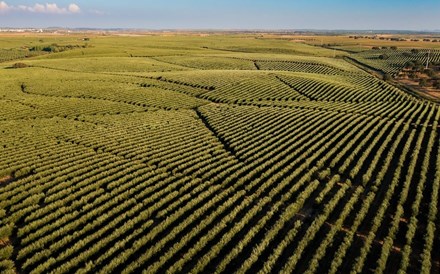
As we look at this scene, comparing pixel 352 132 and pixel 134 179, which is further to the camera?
pixel 352 132

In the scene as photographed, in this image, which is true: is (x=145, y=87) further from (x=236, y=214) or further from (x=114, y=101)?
(x=236, y=214)

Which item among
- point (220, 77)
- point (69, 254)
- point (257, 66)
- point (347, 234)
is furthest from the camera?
point (257, 66)

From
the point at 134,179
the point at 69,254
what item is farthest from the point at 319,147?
the point at 69,254

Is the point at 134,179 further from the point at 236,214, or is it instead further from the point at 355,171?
the point at 355,171

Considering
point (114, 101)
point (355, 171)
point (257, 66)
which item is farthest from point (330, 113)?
point (257, 66)

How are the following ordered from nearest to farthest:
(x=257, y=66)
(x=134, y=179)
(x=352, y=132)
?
(x=134, y=179)
(x=352, y=132)
(x=257, y=66)

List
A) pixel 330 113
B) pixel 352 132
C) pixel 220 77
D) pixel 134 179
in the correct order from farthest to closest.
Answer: pixel 220 77
pixel 330 113
pixel 352 132
pixel 134 179
